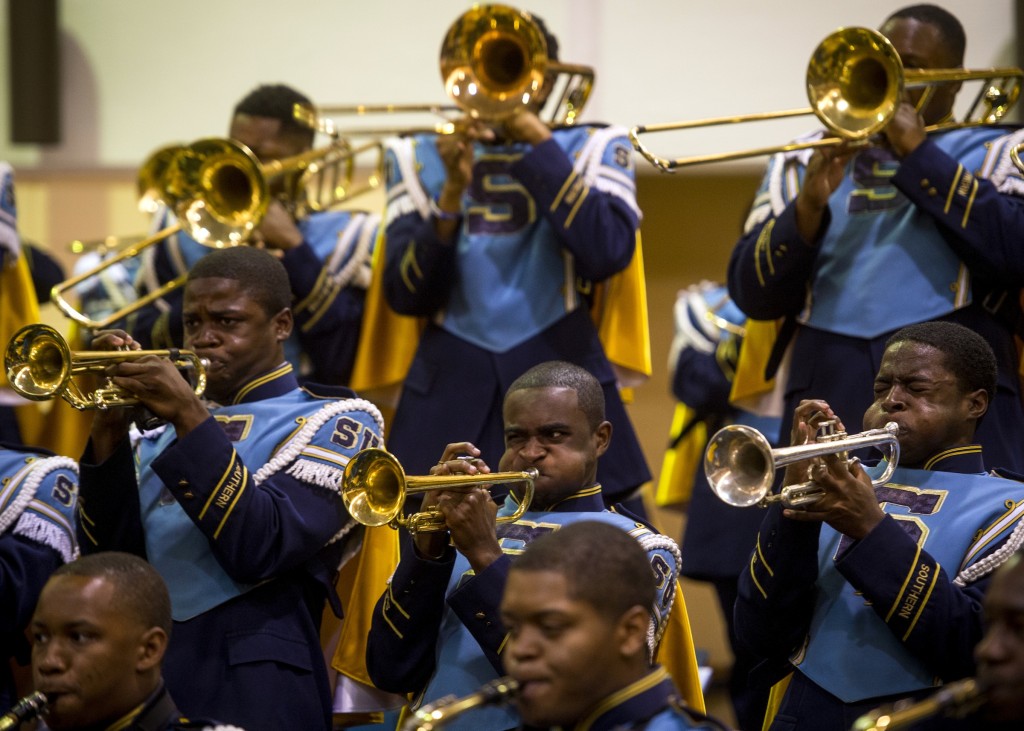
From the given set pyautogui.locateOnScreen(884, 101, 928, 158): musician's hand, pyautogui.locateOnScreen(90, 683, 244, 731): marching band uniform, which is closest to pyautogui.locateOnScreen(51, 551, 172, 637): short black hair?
pyautogui.locateOnScreen(90, 683, 244, 731): marching band uniform

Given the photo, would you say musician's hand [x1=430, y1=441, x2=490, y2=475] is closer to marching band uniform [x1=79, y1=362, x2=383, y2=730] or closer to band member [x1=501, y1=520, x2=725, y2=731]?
marching band uniform [x1=79, y1=362, x2=383, y2=730]

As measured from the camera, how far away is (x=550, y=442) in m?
4.26

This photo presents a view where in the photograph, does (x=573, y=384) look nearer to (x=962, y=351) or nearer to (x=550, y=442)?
(x=550, y=442)

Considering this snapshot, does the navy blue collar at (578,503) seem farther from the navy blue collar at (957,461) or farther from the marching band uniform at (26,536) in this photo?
the marching band uniform at (26,536)

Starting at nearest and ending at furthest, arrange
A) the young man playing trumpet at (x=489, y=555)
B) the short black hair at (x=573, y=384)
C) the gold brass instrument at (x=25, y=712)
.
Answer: the gold brass instrument at (x=25, y=712) < the young man playing trumpet at (x=489, y=555) < the short black hair at (x=573, y=384)

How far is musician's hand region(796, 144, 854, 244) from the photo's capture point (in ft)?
15.9

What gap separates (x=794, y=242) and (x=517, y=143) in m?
0.94

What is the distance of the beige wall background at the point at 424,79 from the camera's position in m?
7.71

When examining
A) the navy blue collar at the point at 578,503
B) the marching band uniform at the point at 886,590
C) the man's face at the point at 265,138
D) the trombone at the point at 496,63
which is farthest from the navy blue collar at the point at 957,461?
the man's face at the point at 265,138

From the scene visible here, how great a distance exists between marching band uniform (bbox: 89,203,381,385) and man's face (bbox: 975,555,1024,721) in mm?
3057

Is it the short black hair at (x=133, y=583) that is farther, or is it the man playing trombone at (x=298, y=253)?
the man playing trombone at (x=298, y=253)

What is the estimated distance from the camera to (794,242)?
492 cm

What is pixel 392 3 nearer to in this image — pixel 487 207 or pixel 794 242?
pixel 487 207

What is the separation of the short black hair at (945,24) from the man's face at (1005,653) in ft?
7.83
